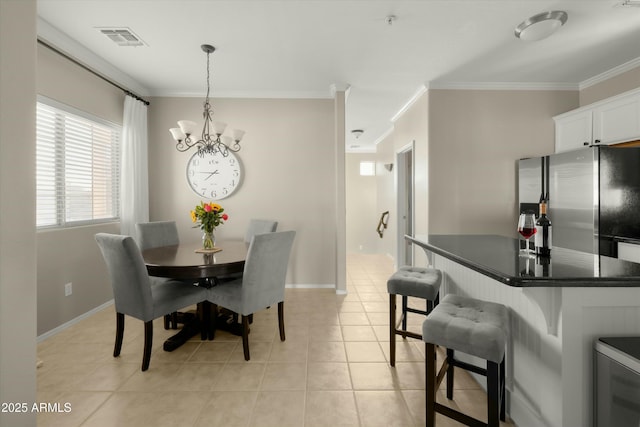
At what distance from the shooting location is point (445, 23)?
248 centimetres

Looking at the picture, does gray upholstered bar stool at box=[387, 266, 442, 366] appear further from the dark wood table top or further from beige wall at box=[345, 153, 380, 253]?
beige wall at box=[345, 153, 380, 253]

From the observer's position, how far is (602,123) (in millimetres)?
2998

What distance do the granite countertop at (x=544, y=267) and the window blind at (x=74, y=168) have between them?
3.27 m

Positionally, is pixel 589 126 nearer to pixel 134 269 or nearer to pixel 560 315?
pixel 560 315

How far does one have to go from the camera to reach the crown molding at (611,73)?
303cm

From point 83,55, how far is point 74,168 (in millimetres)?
1109

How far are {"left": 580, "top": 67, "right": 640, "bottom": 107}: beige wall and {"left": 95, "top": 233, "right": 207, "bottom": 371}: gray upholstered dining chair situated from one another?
4724 mm

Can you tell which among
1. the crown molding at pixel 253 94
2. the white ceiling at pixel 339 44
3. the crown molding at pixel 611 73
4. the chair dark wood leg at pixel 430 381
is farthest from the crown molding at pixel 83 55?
the crown molding at pixel 611 73

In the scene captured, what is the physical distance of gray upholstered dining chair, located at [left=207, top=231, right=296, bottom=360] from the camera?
225 centimetres

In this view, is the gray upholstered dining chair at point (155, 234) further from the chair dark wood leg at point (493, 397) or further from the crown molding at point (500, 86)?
the crown molding at point (500, 86)

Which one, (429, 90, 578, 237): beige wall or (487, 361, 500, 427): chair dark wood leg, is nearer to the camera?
(487, 361, 500, 427): chair dark wood leg

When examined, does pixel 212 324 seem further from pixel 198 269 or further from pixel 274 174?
pixel 274 174

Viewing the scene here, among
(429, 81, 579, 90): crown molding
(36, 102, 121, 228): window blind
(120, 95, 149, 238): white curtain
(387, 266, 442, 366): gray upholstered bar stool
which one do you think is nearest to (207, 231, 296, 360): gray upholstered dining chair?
(387, 266, 442, 366): gray upholstered bar stool

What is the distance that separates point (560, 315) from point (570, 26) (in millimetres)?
2579
